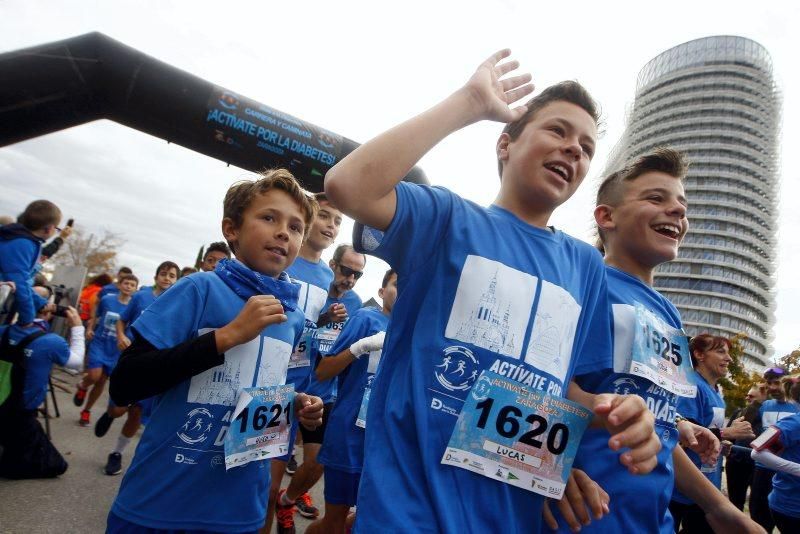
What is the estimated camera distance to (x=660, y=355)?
166 cm

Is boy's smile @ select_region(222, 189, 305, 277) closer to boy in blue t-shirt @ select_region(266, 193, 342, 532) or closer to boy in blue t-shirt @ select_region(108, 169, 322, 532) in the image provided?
boy in blue t-shirt @ select_region(108, 169, 322, 532)

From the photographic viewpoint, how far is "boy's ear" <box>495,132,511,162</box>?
155 centimetres

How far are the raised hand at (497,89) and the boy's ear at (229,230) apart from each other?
3.93ft

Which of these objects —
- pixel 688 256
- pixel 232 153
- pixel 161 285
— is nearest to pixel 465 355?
pixel 161 285

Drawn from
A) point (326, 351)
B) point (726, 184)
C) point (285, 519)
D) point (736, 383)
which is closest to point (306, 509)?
point (285, 519)

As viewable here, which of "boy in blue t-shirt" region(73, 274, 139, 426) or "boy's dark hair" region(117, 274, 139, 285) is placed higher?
"boy's dark hair" region(117, 274, 139, 285)

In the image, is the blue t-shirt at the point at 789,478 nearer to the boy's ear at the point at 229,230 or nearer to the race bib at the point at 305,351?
the race bib at the point at 305,351

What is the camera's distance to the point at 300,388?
3.61 m

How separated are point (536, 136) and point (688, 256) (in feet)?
261

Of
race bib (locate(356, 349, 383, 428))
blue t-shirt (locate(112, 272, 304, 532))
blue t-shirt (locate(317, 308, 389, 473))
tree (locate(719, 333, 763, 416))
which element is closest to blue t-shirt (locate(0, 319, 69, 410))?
blue t-shirt (locate(317, 308, 389, 473))

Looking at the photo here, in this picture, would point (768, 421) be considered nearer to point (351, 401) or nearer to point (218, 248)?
point (351, 401)

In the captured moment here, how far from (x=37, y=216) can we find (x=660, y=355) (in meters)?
5.36

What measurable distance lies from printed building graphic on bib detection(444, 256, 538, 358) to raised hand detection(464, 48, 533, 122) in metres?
0.39

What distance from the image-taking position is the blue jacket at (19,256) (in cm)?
421
